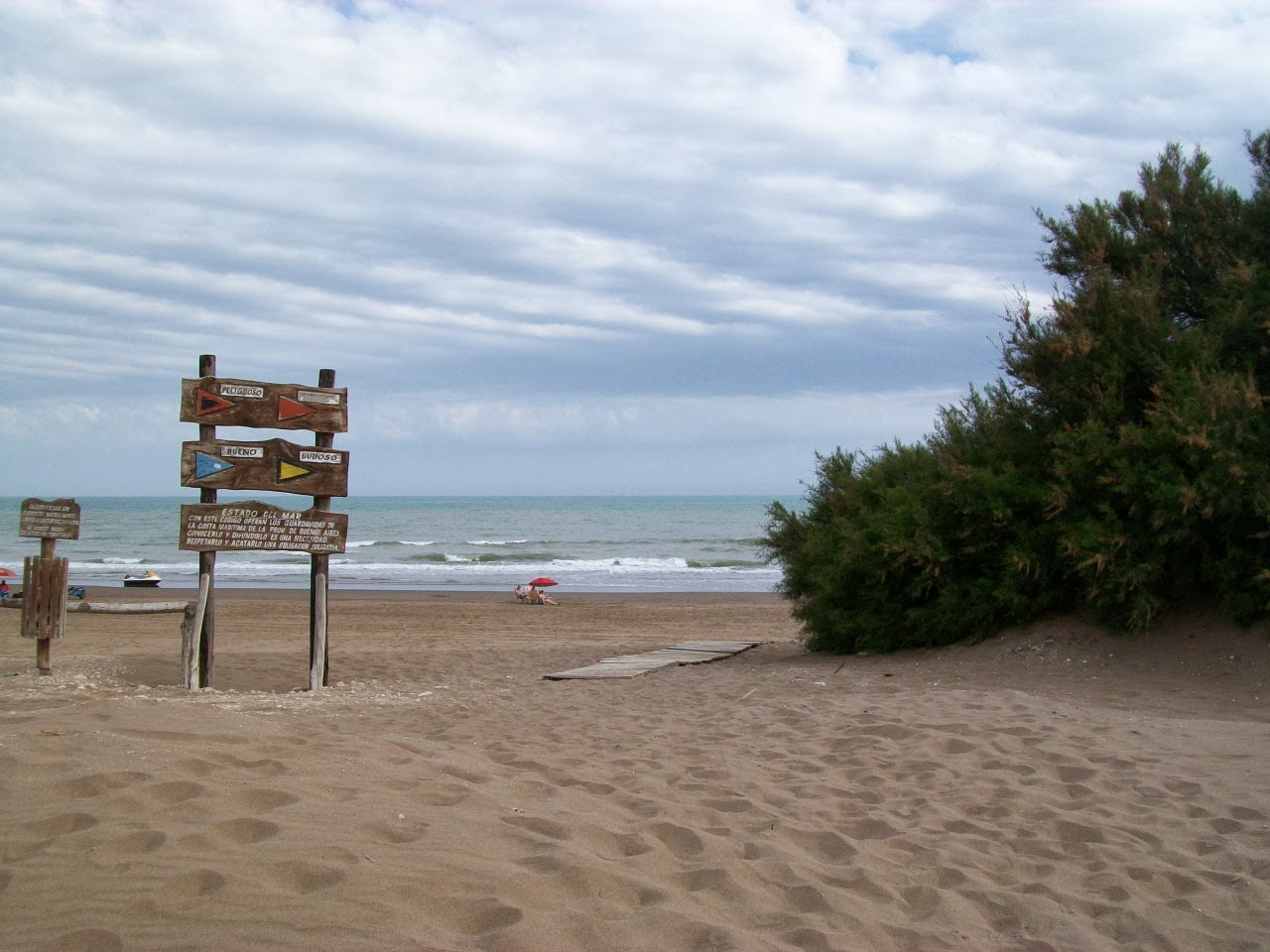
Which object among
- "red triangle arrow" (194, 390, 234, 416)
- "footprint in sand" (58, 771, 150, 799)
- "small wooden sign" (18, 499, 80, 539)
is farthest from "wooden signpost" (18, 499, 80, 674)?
"footprint in sand" (58, 771, 150, 799)

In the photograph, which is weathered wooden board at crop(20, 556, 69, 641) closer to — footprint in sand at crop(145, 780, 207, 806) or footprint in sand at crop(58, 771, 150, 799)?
footprint in sand at crop(58, 771, 150, 799)

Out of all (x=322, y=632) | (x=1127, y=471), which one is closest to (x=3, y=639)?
(x=322, y=632)

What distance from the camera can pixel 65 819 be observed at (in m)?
3.78

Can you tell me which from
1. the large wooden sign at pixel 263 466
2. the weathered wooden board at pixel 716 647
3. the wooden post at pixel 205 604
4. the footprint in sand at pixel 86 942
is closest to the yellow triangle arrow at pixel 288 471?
the large wooden sign at pixel 263 466

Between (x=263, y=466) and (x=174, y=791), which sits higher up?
(x=263, y=466)

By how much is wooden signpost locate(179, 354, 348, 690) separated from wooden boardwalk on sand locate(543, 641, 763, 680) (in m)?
2.80

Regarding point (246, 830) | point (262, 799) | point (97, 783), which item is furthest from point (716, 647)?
point (246, 830)

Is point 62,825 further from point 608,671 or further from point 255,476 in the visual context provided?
point 608,671

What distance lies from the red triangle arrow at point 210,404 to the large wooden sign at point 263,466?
29 centimetres

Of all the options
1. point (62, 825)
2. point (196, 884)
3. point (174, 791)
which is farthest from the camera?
point (174, 791)

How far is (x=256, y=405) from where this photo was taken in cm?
903

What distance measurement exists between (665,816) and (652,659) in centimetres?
724

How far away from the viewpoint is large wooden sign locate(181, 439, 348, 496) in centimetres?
897

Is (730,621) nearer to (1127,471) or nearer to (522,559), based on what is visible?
(1127,471)
